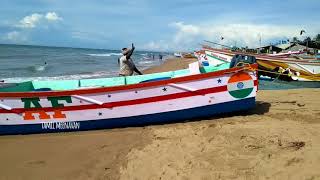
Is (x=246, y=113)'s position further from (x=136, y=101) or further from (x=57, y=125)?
(x=57, y=125)

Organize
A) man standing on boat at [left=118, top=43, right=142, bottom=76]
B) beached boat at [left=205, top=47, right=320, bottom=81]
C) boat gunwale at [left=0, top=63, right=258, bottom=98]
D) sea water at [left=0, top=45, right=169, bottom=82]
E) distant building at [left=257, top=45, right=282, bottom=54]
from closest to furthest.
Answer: boat gunwale at [left=0, top=63, right=258, bottom=98] < man standing on boat at [left=118, top=43, right=142, bottom=76] < beached boat at [left=205, top=47, right=320, bottom=81] < sea water at [left=0, top=45, right=169, bottom=82] < distant building at [left=257, top=45, right=282, bottom=54]

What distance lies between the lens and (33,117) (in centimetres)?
738

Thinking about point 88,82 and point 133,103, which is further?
point 88,82

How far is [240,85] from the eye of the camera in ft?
24.3

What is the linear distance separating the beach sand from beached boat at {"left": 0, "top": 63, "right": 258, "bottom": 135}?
23cm

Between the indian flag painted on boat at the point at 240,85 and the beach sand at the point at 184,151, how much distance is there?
47cm

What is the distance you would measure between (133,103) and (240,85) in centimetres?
220

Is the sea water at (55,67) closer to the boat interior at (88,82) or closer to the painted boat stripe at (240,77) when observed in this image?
the boat interior at (88,82)

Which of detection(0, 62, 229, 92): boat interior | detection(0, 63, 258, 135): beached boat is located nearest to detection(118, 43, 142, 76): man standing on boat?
detection(0, 62, 229, 92): boat interior

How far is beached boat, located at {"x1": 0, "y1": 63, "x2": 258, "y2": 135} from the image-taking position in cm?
728

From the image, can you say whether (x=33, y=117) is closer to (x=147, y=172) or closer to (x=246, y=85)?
(x=147, y=172)

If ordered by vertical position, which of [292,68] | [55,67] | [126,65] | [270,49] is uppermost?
[270,49]

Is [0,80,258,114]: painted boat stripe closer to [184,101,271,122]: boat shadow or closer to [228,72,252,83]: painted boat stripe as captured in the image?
[228,72,252,83]: painted boat stripe

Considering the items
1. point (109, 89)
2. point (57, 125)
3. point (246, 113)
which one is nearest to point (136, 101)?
point (109, 89)
